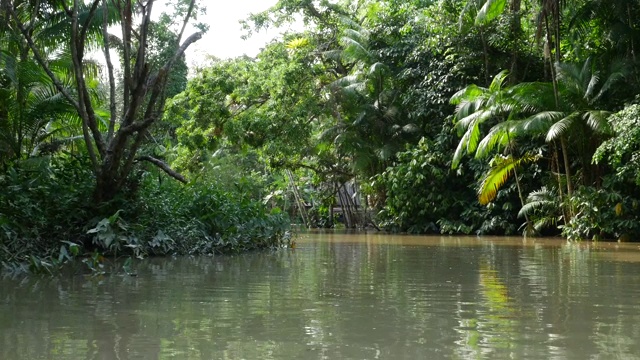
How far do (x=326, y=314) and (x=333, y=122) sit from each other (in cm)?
2215

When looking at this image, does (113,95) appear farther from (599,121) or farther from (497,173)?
(497,173)

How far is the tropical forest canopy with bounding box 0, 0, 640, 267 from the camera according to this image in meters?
10.4

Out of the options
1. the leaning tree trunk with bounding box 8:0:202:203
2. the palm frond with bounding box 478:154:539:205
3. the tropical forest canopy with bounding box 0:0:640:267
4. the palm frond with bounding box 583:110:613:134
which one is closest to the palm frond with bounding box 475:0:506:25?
the tropical forest canopy with bounding box 0:0:640:267

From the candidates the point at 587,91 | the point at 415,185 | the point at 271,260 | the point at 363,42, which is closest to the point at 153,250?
the point at 271,260

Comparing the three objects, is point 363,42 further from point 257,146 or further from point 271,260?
point 271,260

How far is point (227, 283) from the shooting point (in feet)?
21.9

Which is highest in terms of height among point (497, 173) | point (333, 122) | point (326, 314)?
point (333, 122)

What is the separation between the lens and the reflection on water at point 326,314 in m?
3.46

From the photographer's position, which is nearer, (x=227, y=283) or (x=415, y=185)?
(x=227, y=283)

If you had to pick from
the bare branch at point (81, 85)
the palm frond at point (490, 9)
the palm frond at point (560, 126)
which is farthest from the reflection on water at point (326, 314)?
the palm frond at point (490, 9)

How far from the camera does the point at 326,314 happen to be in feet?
15.1

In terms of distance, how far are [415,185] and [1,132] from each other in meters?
14.2

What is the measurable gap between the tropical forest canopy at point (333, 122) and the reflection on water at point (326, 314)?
8.76 feet

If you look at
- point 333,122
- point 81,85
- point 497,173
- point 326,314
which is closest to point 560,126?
point 497,173
